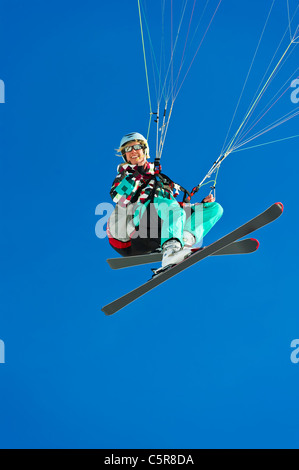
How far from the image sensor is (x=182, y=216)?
6711mm

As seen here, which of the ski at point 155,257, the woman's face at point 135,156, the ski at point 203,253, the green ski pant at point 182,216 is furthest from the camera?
the ski at point 155,257

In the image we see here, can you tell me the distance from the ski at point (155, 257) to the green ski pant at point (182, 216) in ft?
1.16

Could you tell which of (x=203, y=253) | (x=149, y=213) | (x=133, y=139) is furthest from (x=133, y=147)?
(x=203, y=253)

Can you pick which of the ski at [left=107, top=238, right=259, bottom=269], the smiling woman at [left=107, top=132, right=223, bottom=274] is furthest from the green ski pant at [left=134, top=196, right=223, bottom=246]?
the ski at [left=107, top=238, right=259, bottom=269]

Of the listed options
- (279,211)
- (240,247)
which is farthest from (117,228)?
(279,211)

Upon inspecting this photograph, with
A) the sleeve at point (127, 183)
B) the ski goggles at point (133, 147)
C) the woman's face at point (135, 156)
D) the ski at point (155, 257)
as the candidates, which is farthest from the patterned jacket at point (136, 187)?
the ski at point (155, 257)

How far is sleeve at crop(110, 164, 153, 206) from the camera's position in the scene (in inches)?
267

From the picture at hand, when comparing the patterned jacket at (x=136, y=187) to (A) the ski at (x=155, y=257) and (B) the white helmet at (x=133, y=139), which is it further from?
(A) the ski at (x=155, y=257)

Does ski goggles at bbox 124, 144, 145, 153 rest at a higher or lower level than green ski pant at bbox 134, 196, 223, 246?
higher

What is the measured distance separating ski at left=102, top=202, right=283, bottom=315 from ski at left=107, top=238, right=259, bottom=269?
503 millimetres

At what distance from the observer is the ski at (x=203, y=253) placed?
19.9 feet

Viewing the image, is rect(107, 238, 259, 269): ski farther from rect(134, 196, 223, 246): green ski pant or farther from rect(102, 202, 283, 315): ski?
rect(102, 202, 283, 315): ski

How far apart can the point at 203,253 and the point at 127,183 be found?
3.60ft

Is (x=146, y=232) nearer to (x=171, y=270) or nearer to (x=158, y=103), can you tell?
(x=171, y=270)
